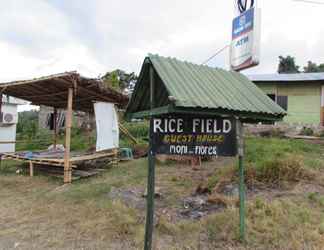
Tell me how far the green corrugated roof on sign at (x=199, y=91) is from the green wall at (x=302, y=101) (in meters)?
12.1

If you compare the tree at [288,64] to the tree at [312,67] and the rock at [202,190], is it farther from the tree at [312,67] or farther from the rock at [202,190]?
the rock at [202,190]

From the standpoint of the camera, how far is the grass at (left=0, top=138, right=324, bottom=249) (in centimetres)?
323

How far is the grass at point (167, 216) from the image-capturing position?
323 cm

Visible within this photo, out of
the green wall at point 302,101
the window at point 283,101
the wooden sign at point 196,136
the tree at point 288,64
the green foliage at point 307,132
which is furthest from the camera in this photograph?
the tree at point 288,64

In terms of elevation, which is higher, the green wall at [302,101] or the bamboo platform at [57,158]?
the green wall at [302,101]

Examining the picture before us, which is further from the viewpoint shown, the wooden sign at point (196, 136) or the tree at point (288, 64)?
the tree at point (288, 64)

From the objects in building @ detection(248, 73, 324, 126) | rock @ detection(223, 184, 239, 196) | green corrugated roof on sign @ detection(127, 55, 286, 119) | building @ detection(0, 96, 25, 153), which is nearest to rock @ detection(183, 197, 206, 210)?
rock @ detection(223, 184, 239, 196)

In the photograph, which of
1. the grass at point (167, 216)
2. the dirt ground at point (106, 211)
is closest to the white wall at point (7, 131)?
the dirt ground at point (106, 211)

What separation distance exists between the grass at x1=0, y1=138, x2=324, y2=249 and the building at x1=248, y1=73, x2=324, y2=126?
893 cm

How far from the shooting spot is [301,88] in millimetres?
14312

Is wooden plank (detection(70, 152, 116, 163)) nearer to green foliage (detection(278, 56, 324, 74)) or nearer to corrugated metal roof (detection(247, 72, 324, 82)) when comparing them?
corrugated metal roof (detection(247, 72, 324, 82))

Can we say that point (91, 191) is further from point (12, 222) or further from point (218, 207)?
point (218, 207)

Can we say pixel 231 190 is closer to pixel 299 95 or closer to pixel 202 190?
pixel 202 190

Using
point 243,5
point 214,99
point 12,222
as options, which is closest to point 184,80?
point 214,99
